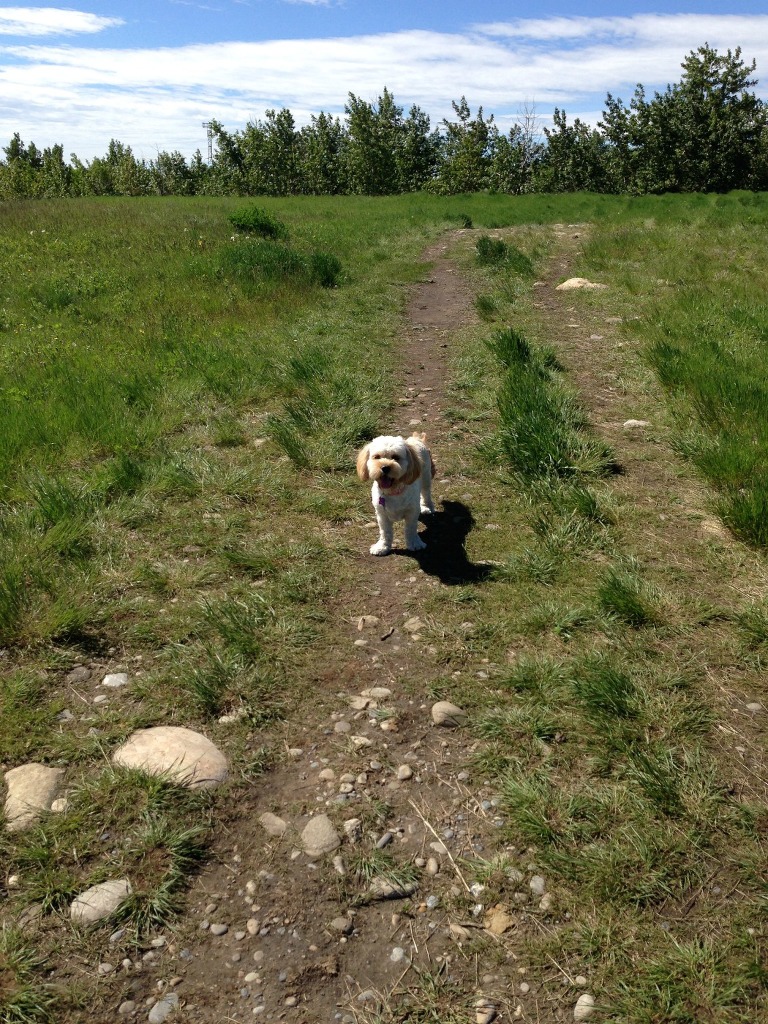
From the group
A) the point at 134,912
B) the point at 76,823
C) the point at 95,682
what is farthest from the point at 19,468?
the point at 134,912

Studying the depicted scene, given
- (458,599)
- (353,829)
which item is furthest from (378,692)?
(458,599)

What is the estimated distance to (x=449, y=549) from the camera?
4820 mm

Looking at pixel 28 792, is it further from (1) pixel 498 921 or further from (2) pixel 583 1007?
(2) pixel 583 1007

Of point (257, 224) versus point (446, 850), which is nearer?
point (446, 850)

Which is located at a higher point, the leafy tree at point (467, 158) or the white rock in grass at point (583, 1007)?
the leafy tree at point (467, 158)

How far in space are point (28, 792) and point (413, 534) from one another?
2.77 metres

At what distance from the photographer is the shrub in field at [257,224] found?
17094mm

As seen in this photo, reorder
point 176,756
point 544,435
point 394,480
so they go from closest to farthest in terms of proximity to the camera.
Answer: point 176,756
point 394,480
point 544,435

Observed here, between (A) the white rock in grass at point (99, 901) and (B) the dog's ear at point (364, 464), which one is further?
(B) the dog's ear at point (364, 464)

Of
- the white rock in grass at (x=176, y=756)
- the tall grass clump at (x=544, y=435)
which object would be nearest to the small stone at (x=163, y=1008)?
the white rock in grass at (x=176, y=756)

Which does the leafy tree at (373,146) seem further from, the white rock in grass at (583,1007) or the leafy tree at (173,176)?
the white rock in grass at (583,1007)

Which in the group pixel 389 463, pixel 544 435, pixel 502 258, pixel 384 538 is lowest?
pixel 384 538

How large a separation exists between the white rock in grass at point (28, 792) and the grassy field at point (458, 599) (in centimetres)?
7

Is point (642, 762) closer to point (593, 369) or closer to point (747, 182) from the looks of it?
point (593, 369)
